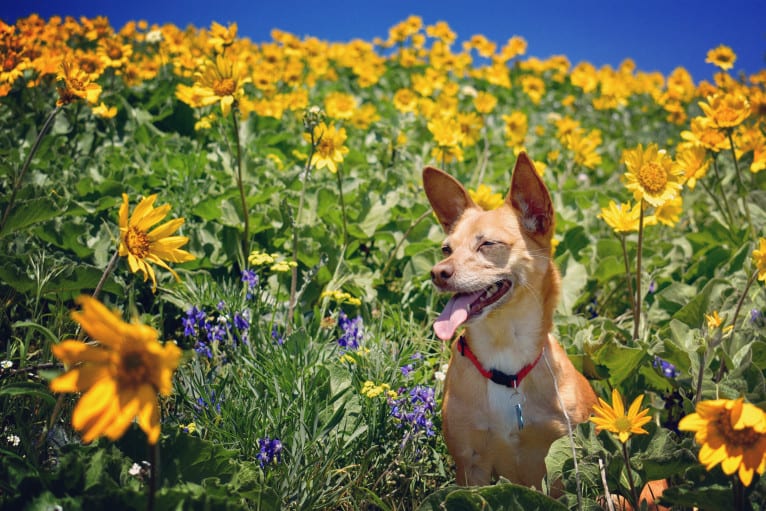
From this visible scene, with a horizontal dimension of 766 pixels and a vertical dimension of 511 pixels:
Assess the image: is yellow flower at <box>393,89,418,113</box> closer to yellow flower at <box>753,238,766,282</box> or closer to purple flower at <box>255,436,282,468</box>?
yellow flower at <box>753,238,766,282</box>

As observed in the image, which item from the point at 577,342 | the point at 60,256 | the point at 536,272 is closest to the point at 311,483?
the point at 536,272

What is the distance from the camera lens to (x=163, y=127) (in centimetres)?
589

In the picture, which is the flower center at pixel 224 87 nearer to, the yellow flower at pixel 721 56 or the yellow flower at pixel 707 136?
the yellow flower at pixel 707 136

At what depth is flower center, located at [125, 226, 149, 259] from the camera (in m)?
1.99

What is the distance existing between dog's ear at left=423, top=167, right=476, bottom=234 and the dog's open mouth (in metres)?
0.49

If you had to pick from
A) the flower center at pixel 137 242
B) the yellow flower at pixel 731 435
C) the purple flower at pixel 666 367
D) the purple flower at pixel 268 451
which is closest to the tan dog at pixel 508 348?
the purple flower at pixel 666 367

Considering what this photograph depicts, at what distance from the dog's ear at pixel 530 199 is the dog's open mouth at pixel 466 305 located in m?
0.28

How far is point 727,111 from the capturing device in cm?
352

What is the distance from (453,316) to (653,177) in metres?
1.09

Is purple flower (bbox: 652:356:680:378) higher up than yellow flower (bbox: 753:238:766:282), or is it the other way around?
yellow flower (bbox: 753:238:766:282)

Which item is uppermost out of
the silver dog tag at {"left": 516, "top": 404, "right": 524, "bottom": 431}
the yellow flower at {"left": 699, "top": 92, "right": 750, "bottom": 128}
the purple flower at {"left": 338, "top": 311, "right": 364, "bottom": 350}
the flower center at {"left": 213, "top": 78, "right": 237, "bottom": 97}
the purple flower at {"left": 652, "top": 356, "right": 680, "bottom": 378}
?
the yellow flower at {"left": 699, "top": 92, "right": 750, "bottom": 128}

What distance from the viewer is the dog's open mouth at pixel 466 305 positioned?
97.0 inches

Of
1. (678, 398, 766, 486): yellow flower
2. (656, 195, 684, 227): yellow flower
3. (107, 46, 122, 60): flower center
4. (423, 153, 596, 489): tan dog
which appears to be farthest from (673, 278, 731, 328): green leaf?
(107, 46, 122, 60): flower center

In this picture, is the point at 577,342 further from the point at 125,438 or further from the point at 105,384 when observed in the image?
the point at 105,384
